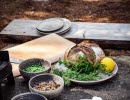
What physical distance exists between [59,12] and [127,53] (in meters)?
Answer: 2.54

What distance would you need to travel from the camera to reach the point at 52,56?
3836 mm

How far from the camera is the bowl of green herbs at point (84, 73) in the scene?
3.22 m

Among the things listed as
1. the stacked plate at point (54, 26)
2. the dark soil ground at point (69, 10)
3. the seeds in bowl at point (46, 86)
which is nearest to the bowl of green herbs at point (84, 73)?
the seeds in bowl at point (46, 86)

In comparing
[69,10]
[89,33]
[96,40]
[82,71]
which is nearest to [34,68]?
[82,71]

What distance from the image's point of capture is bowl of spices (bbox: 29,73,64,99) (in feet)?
9.37

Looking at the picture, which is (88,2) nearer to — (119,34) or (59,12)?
(59,12)

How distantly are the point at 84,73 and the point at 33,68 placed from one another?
577mm

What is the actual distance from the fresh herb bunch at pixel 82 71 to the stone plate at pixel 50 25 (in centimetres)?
132

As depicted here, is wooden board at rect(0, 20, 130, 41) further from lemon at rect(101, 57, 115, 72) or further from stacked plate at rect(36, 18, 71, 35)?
lemon at rect(101, 57, 115, 72)

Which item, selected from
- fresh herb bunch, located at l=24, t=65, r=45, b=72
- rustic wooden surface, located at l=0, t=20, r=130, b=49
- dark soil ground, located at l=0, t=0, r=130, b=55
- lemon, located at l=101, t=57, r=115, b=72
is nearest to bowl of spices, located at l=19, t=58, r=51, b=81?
fresh herb bunch, located at l=24, t=65, r=45, b=72

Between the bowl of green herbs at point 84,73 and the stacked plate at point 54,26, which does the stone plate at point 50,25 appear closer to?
the stacked plate at point 54,26

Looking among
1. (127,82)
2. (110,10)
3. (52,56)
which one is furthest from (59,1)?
(127,82)

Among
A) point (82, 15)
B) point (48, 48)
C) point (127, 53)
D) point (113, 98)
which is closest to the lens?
point (113, 98)

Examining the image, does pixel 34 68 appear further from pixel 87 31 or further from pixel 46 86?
pixel 87 31
